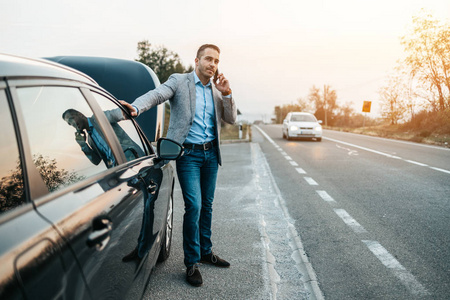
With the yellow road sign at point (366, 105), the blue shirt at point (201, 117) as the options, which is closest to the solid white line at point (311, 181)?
the blue shirt at point (201, 117)

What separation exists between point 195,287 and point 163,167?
103 cm

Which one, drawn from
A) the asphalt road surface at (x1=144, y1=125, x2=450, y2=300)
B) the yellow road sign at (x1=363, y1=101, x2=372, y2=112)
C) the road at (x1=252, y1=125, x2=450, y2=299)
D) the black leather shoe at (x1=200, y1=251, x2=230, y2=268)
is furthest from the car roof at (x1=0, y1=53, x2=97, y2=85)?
the yellow road sign at (x1=363, y1=101, x2=372, y2=112)

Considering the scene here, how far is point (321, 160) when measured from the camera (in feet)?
39.9

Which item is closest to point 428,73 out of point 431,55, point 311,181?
point 431,55

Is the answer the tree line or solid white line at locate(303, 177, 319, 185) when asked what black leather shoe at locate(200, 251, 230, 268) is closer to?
solid white line at locate(303, 177, 319, 185)

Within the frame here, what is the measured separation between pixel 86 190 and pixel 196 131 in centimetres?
191

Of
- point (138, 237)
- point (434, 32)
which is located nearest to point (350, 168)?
point (138, 237)

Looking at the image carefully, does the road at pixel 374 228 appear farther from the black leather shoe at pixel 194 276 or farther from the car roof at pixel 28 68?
the car roof at pixel 28 68

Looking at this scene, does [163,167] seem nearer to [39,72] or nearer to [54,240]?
[39,72]

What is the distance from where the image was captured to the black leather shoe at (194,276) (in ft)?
10.6

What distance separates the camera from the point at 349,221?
511 centimetres

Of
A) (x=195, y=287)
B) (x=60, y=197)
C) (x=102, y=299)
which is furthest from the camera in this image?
(x=195, y=287)

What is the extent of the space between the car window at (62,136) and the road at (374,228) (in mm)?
2065

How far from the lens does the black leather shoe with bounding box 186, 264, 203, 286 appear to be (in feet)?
10.6
